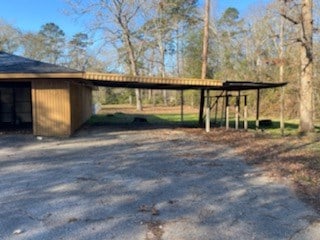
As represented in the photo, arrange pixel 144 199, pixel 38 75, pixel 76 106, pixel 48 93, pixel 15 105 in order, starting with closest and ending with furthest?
pixel 144 199
pixel 38 75
pixel 48 93
pixel 76 106
pixel 15 105

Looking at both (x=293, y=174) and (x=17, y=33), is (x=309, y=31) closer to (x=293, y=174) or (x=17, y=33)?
(x=293, y=174)

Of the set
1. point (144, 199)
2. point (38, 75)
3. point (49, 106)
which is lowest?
point (144, 199)

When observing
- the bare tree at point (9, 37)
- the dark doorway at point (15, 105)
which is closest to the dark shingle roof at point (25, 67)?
the dark doorway at point (15, 105)

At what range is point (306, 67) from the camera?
13.5 meters

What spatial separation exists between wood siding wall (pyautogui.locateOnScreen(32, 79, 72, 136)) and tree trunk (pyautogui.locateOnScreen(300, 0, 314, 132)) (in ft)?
26.5

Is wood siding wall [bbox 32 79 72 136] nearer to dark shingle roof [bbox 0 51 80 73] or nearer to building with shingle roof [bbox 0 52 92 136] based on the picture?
building with shingle roof [bbox 0 52 92 136]

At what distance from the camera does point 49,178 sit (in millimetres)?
6750

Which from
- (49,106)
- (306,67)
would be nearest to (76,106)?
(49,106)

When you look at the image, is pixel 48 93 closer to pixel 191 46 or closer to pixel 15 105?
pixel 15 105

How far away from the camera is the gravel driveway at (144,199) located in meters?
4.08

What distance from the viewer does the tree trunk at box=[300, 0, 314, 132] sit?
43.6 ft

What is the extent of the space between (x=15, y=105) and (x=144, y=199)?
567 inches

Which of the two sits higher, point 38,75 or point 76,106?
point 38,75

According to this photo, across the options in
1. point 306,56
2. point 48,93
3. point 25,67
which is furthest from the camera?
point 306,56
